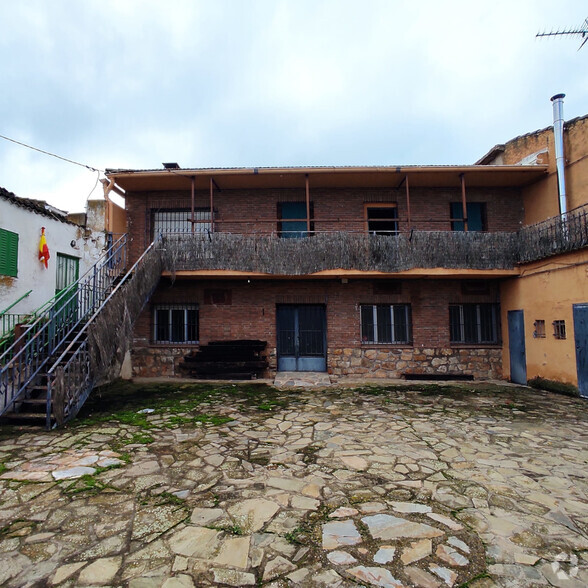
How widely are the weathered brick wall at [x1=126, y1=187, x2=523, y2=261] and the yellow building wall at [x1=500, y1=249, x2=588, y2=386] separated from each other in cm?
257

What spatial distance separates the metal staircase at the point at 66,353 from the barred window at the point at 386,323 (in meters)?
6.64

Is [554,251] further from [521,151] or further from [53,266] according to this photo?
[53,266]

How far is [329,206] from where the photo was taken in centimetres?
1115

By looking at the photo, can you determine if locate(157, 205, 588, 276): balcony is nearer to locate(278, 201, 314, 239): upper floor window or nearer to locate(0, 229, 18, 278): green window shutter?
locate(278, 201, 314, 239): upper floor window

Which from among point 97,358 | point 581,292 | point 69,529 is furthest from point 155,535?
point 581,292

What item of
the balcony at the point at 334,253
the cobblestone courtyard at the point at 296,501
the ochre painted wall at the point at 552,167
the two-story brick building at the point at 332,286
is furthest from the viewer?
the two-story brick building at the point at 332,286

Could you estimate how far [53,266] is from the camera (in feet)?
29.7

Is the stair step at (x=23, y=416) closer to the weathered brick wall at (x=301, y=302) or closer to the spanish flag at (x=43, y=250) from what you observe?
the spanish flag at (x=43, y=250)

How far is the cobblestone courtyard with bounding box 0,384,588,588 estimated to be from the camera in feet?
8.27

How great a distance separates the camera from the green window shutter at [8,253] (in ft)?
24.3

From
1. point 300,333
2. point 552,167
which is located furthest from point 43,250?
point 552,167

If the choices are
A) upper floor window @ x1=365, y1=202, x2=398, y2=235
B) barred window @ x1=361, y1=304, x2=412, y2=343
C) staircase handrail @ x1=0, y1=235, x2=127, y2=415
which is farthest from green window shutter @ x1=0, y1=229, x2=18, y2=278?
upper floor window @ x1=365, y1=202, x2=398, y2=235

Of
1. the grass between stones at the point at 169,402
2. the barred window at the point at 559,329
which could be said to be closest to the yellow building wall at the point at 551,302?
the barred window at the point at 559,329

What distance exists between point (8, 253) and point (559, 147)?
14913 millimetres
